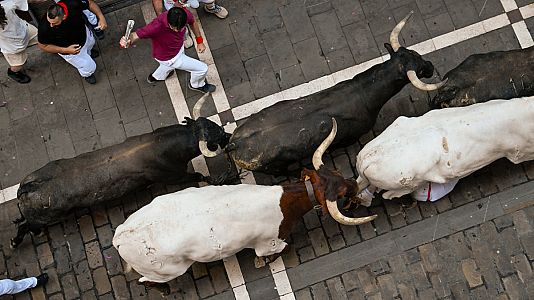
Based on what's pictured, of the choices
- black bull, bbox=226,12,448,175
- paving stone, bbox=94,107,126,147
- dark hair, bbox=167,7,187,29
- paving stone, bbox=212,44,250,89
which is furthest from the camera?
paving stone, bbox=212,44,250,89

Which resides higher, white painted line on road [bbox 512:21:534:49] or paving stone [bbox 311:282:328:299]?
white painted line on road [bbox 512:21:534:49]

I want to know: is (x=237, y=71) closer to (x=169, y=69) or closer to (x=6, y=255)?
(x=169, y=69)

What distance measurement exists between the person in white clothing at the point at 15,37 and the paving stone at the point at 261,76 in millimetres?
3294

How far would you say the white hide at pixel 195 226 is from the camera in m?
8.11

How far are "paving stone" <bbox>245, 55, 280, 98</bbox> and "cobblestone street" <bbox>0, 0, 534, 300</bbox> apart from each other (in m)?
0.03

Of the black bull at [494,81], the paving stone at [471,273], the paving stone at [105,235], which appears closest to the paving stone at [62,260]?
the paving stone at [105,235]

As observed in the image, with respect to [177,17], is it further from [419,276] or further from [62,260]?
[419,276]

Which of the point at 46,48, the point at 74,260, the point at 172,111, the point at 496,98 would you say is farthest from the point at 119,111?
the point at 496,98

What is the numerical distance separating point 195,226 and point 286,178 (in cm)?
207

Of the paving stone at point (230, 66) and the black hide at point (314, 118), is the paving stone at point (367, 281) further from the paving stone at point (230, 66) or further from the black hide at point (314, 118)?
the paving stone at point (230, 66)

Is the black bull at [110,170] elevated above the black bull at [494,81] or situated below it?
below

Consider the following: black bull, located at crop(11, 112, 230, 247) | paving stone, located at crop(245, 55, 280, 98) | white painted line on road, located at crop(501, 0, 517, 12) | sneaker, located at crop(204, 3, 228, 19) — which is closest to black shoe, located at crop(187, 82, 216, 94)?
paving stone, located at crop(245, 55, 280, 98)

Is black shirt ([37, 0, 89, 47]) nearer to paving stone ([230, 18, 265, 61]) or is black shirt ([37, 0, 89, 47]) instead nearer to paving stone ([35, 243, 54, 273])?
paving stone ([230, 18, 265, 61])

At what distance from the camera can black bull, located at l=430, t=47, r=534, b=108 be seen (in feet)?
29.4
